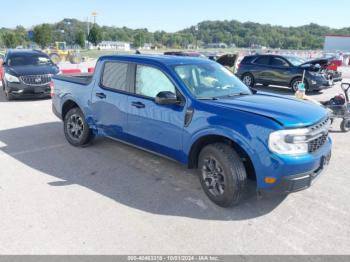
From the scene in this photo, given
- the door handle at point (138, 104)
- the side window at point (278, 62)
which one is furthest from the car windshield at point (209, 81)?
the side window at point (278, 62)

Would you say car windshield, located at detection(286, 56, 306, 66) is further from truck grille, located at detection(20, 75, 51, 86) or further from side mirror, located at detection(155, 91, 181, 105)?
side mirror, located at detection(155, 91, 181, 105)

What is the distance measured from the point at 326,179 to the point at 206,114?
223 cm

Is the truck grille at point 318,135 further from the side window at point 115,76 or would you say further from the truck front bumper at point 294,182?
the side window at point 115,76

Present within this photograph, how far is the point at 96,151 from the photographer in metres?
6.00

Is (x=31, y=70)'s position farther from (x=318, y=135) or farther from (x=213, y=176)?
(x=318, y=135)

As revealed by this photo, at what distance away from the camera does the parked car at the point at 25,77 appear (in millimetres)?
10680

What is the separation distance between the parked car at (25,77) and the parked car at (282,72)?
8345 millimetres

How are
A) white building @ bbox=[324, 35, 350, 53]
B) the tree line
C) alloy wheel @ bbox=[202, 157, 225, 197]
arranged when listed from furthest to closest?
the tree line, white building @ bbox=[324, 35, 350, 53], alloy wheel @ bbox=[202, 157, 225, 197]

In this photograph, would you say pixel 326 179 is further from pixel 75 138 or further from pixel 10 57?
pixel 10 57

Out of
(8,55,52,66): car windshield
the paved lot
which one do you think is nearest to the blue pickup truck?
the paved lot

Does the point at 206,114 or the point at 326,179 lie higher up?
the point at 206,114

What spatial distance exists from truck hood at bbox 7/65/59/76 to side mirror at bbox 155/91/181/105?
8124mm

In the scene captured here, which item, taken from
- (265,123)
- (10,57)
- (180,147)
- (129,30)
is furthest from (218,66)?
(129,30)

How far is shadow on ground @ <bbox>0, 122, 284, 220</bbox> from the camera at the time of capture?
3996 mm
